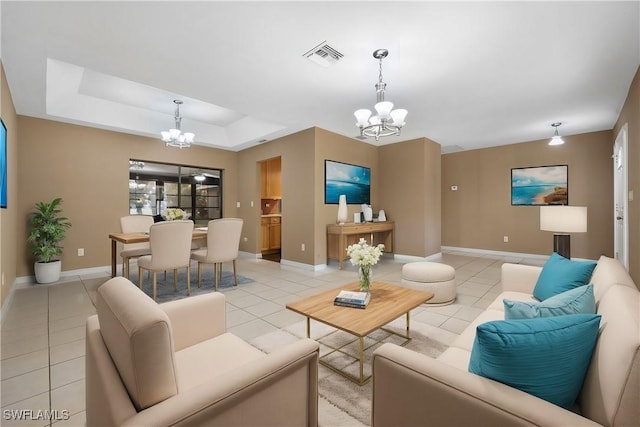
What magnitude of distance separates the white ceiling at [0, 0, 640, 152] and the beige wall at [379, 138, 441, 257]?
1.30 m

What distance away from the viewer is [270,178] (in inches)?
280

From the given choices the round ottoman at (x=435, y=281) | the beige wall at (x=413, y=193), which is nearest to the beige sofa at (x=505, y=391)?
the round ottoman at (x=435, y=281)

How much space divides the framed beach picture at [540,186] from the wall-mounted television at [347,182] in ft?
10.7

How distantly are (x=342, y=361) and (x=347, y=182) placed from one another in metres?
4.09

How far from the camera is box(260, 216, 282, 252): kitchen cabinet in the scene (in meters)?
6.77

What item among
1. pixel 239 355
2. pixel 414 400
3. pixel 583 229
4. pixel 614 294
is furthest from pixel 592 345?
pixel 583 229

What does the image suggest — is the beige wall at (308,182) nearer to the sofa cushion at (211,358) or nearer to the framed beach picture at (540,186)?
Answer: the framed beach picture at (540,186)

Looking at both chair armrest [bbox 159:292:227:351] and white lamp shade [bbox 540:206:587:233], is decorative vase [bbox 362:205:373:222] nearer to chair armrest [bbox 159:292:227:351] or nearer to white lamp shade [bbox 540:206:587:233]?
white lamp shade [bbox 540:206:587:233]

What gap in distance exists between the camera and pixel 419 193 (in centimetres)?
579

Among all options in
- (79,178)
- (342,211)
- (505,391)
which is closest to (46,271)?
(79,178)

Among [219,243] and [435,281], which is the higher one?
[219,243]

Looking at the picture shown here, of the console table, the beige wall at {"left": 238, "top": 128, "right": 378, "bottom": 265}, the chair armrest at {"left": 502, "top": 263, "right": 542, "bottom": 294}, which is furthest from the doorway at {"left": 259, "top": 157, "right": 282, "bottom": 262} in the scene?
the chair armrest at {"left": 502, "top": 263, "right": 542, "bottom": 294}

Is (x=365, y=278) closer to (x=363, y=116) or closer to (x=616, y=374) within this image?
(x=616, y=374)

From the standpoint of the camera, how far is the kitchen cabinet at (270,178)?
270 inches
